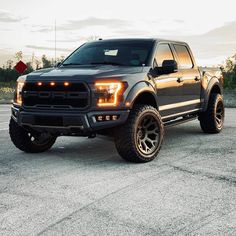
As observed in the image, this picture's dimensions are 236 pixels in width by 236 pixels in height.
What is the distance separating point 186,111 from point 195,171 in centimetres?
239

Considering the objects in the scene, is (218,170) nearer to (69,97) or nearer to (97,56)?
(69,97)

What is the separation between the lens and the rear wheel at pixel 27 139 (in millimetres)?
7043

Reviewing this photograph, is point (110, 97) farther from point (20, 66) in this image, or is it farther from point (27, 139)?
point (20, 66)

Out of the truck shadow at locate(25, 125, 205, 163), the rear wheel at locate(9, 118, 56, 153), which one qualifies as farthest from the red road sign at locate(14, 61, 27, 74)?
the rear wheel at locate(9, 118, 56, 153)

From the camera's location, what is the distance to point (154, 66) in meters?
7.06

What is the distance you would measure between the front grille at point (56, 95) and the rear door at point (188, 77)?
2398mm

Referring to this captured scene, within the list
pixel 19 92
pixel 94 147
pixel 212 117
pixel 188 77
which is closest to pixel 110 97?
pixel 19 92

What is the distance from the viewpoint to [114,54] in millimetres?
7238

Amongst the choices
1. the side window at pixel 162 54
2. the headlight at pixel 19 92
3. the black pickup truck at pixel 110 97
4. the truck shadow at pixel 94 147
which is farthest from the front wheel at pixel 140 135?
the headlight at pixel 19 92

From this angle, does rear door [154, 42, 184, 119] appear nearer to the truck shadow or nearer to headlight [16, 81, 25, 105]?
the truck shadow

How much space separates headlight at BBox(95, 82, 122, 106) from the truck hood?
0.40 ft

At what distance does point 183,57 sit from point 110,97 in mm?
2719

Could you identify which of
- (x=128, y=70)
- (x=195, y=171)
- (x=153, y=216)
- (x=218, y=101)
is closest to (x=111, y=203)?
(x=153, y=216)

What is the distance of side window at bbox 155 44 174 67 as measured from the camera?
24.0 feet
